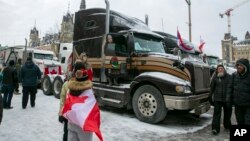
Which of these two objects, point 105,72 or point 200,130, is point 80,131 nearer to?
point 200,130

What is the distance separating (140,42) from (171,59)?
1499 millimetres

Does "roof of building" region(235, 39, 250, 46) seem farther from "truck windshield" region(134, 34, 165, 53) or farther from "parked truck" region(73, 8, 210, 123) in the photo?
"truck windshield" region(134, 34, 165, 53)

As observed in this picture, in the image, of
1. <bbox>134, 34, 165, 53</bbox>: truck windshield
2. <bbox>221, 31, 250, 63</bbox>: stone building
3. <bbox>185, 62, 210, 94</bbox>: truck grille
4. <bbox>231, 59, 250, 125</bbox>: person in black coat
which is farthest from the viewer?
<bbox>221, 31, 250, 63</bbox>: stone building

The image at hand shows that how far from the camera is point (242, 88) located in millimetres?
6758

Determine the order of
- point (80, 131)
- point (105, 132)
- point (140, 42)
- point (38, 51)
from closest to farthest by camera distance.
Result: point (80, 131), point (105, 132), point (140, 42), point (38, 51)

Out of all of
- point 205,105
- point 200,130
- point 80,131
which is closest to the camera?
point 80,131

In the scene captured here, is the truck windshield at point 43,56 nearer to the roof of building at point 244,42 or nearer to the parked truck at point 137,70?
the parked truck at point 137,70

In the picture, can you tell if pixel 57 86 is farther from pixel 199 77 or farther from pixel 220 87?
pixel 220 87

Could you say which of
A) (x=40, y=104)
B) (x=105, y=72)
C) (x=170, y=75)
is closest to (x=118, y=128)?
(x=170, y=75)

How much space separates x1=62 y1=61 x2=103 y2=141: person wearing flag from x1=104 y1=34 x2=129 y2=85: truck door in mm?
5152

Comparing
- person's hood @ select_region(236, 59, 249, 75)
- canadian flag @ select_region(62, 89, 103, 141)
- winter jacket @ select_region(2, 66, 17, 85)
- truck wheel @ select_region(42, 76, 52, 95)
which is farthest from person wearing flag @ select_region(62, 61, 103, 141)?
truck wheel @ select_region(42, 76, 52, 95)

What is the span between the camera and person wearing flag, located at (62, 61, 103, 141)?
14.3 feet

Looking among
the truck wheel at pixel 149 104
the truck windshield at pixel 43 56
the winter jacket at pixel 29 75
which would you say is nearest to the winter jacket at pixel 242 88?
the truck wheel at pixel 149 104

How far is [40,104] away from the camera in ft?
37.6
